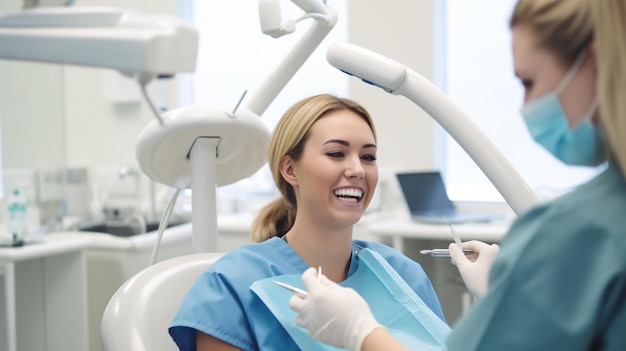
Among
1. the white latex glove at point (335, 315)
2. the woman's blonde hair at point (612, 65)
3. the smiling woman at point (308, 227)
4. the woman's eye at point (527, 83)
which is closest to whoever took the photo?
the woman's blonde hair at point (612, 65)

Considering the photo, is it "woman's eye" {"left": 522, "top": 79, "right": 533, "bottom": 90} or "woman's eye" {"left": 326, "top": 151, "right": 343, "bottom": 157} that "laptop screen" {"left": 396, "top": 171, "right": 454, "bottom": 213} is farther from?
"woman's eye" {"left": 522, "top": 79, "right": 533, "bottom": 90}

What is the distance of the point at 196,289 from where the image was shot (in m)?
1.30

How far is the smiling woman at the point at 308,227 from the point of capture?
1.29 meters

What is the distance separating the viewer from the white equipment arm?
72cm

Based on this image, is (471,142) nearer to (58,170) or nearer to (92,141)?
(58,170)

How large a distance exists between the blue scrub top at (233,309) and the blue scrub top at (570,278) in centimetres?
65

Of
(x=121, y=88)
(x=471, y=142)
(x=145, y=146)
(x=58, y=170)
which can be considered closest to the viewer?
(x=471, y=142)

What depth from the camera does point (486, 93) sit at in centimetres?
319

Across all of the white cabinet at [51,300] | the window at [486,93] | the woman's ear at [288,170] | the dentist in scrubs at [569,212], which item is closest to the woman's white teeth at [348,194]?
the woman's ear at [288,170]

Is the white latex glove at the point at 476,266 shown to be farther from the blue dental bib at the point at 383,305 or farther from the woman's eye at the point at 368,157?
the woman's eye at the point at 368,157

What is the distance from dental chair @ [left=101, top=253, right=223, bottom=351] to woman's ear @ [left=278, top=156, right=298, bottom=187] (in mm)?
236

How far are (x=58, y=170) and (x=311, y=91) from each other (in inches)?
56.3

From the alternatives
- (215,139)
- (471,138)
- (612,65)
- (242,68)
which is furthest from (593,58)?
(242,68)

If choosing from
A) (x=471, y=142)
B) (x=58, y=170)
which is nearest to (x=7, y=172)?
(x=58, y=170)
